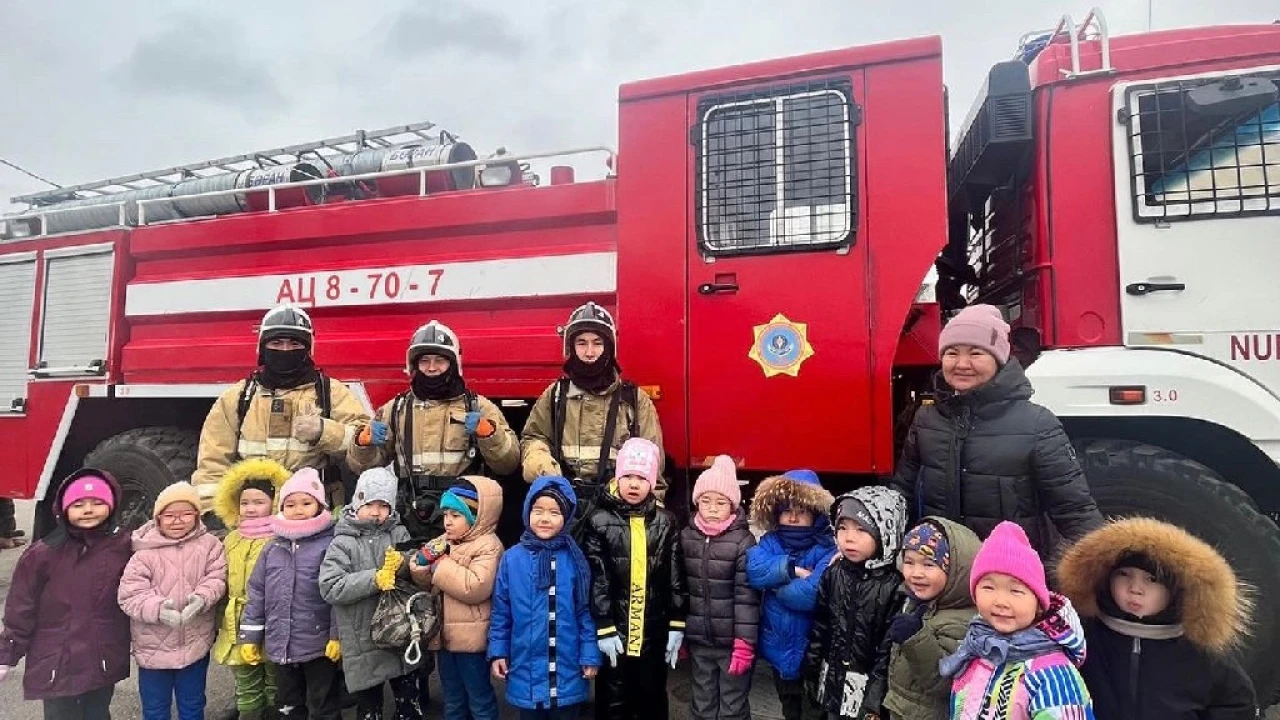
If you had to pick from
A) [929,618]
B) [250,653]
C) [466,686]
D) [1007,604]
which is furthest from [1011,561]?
[250,653]

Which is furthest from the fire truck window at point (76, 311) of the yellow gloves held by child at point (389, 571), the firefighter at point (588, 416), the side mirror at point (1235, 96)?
the side mirror at point (1235, 96)

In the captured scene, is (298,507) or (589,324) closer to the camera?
(298,507)

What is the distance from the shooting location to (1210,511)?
2.90 meters

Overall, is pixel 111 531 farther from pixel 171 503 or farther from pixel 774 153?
pixel 774 153

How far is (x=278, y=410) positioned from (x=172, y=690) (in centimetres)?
127

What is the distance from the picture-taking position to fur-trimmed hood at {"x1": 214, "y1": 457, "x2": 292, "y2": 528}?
10.7ft

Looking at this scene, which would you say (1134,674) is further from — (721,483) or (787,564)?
(721,483)

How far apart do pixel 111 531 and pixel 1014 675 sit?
133 inches

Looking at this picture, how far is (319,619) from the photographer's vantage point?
3.00 metres

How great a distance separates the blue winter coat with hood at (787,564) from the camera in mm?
2707

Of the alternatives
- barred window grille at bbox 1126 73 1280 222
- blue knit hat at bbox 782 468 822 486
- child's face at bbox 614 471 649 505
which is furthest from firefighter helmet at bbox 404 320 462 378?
barred window grille at bbox 1126 73 1280 222

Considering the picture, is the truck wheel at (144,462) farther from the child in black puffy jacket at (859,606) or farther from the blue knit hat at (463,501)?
the child in black puffy jacket at (859,606)

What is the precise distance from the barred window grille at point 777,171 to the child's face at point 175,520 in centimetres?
250

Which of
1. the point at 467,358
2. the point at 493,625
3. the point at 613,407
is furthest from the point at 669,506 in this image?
→ the point at 467,358
